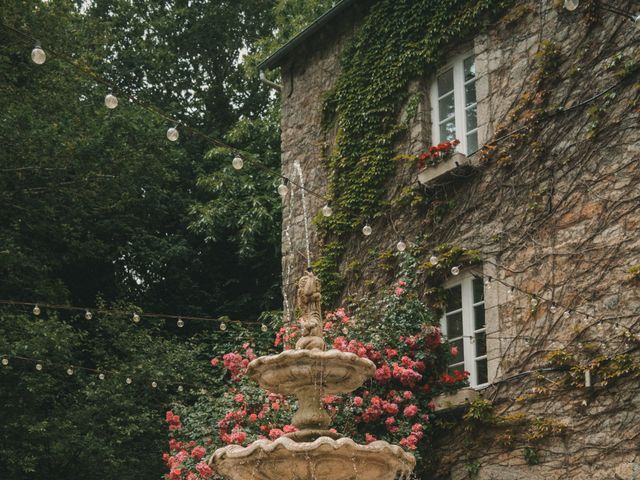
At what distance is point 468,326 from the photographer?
10.7 m

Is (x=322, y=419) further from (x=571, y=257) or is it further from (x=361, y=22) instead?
(x=361, y=22)

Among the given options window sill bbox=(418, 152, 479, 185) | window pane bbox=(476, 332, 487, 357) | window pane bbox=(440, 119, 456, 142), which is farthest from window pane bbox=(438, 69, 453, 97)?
window pane bbox=(476, 332, 487, 357)

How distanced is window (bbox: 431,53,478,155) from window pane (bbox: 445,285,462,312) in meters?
1.60

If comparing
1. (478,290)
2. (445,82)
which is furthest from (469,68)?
(478,290)

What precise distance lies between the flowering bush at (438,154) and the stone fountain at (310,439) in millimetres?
3514

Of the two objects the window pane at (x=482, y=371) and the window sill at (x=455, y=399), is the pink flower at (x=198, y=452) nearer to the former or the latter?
the window sill at (x=455, y=399)

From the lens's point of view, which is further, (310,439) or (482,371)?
(482,371)

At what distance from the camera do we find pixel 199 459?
35.9ft

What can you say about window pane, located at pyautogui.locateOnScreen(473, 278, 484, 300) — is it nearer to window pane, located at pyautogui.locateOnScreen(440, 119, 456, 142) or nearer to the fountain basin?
window pane, located at pyautogui.locateOnScreen(440, 119, 456, 142)

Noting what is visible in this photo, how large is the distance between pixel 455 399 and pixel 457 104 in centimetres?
352

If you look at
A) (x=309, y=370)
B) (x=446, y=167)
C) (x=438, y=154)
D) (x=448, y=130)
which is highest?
(x=448, y=130)

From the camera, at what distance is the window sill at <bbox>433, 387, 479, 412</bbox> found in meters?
10.1

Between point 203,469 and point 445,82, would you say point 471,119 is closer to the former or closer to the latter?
point 445,82

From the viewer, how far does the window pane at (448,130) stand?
11550 millimetres
